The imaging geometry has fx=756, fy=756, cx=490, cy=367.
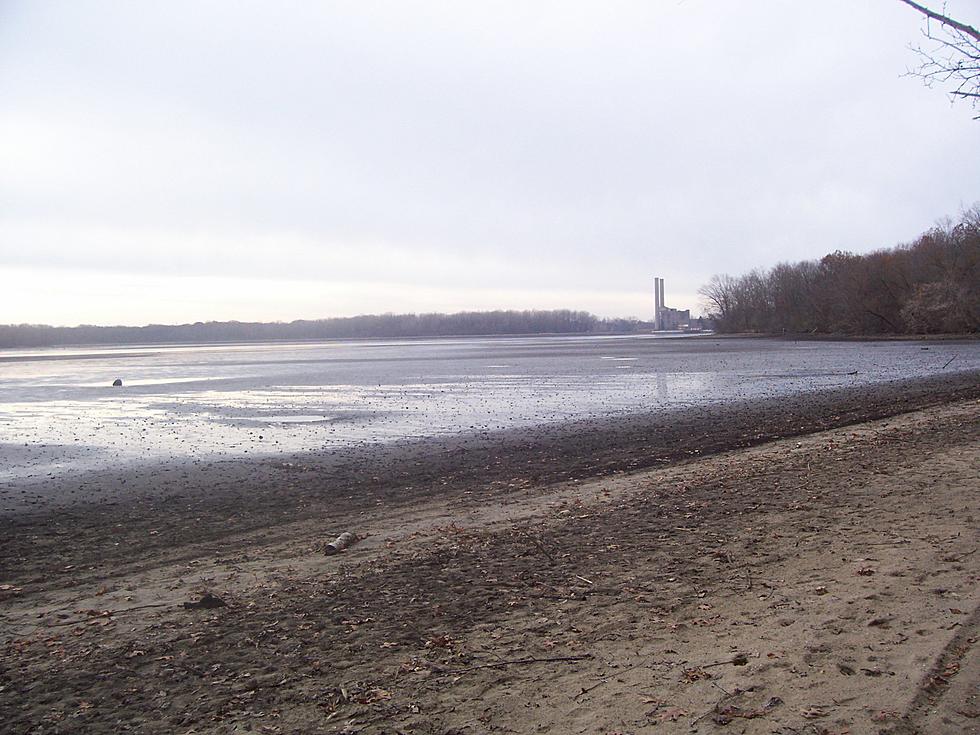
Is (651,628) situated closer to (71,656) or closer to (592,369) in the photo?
(71,656)

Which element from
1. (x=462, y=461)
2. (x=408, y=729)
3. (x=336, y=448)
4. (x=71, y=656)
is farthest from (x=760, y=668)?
(x=336, y=448)

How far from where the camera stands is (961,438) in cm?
1215

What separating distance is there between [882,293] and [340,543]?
107 m

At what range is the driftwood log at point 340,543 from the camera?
7818 millimetres

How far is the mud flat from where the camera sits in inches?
172

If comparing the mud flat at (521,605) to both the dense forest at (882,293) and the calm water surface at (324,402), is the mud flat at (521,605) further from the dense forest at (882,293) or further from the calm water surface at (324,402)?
the dense forest at (882,293)

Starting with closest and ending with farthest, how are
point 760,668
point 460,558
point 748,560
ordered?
1. point 760,668
2. point 748,560
3. point 460,558

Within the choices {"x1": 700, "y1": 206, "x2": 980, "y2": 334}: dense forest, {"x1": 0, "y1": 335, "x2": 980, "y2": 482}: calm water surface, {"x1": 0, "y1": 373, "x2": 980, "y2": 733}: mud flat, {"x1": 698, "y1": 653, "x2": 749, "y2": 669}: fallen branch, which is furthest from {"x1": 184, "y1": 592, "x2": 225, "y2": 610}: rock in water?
{"x1": 700, "y1": 206, "x2": 980, "y2": 334}: dense forest

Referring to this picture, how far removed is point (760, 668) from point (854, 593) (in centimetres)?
158

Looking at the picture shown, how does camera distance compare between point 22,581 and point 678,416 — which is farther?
point 678,416

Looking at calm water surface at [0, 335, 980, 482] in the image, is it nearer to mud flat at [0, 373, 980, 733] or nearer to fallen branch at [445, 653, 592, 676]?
mud flat at [0, 373, 980, 733]

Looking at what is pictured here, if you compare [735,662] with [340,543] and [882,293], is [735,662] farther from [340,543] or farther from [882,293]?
[882,293]

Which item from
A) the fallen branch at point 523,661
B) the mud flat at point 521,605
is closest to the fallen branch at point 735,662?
the mud flat at point 521,605

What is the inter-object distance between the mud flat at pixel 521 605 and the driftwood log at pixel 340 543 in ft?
0.39
